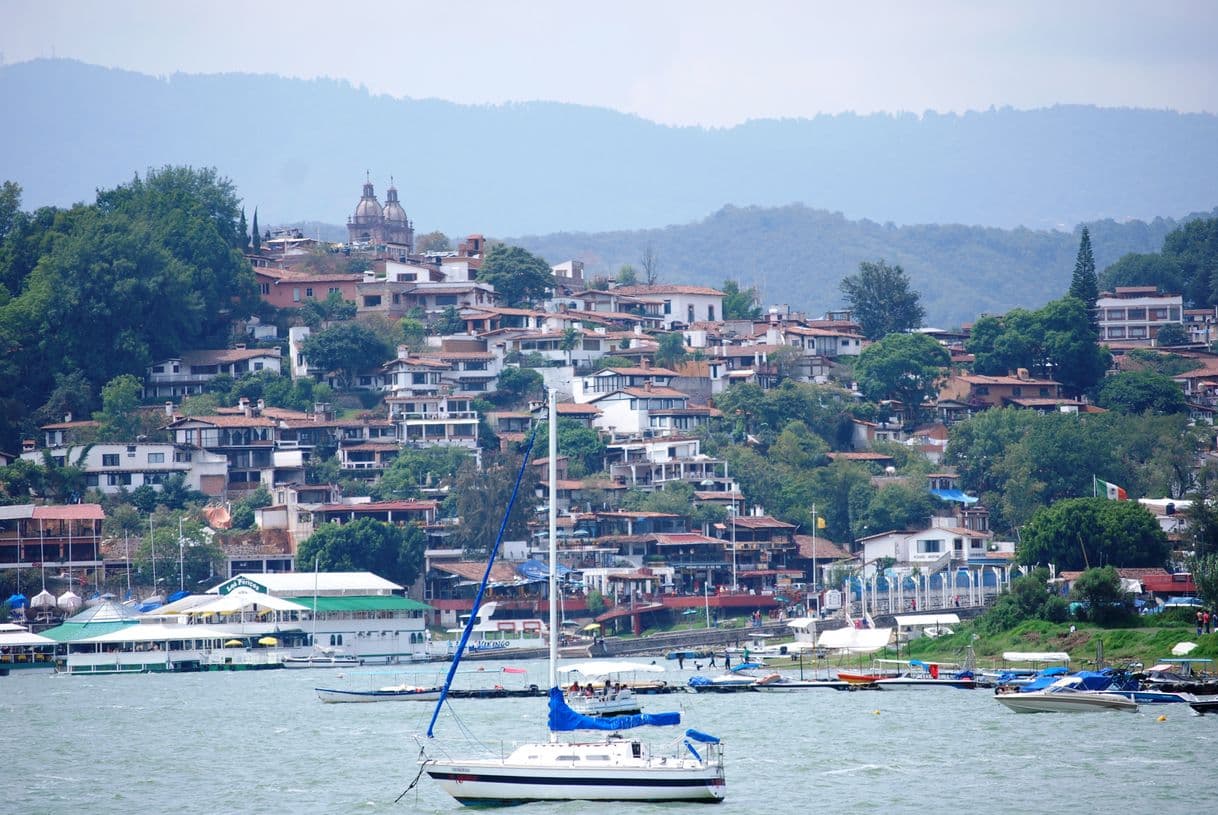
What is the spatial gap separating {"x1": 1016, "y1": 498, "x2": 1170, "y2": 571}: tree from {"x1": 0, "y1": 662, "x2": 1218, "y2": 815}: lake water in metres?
17.6

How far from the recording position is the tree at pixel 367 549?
93625 millimetres

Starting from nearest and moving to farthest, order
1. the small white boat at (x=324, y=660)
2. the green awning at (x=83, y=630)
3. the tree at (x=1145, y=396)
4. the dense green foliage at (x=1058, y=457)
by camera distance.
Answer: the green awning at (x=83, y=630) → the small white boat at (x=324, y=660) → the dense green foliage at (x=1058, y=457) → the tree at (x=1145, y=396)

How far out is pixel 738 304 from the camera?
144 metres

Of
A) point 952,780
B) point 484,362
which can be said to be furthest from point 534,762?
point 484,362

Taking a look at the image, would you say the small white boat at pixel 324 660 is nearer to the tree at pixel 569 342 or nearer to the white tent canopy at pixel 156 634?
the white tent canopy at pixel 156 634

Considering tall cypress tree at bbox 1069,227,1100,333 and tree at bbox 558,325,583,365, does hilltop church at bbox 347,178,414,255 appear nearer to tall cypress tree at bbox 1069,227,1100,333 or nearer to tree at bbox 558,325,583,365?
tree at bbox 558,325,583,365

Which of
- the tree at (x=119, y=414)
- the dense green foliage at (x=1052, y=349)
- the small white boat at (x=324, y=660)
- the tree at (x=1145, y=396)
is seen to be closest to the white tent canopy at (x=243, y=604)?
the small white boat at (x=324, y=660)

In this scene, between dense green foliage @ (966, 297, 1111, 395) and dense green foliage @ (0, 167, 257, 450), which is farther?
dense green foliage @ (966, 297, 1111, 395)

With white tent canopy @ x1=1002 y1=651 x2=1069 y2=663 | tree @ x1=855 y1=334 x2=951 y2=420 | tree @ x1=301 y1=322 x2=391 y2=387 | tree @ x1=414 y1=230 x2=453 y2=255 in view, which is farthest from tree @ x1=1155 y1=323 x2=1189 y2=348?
white tent canopy @ x1=1002 y1=651 x2=1069 y2=663

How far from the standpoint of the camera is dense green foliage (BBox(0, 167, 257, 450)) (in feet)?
368

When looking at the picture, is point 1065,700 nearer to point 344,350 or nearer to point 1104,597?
point 1104,597

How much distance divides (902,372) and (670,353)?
13097 mm

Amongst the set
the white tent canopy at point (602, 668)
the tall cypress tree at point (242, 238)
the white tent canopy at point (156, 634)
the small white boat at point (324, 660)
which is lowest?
the small white boat at point (324, 660)

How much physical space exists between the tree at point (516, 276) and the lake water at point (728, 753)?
62915 millimetres
